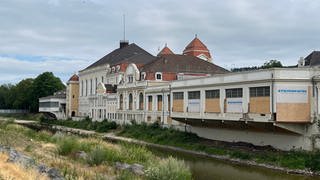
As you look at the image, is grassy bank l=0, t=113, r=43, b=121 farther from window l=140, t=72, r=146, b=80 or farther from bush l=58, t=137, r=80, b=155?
bush l=58, t=137, r=80, b=155

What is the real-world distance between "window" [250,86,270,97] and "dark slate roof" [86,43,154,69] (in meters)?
44.8

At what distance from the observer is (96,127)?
75.8 meters

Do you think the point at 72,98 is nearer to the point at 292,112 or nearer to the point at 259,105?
the point at 259,105

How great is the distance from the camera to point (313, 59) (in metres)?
68.1

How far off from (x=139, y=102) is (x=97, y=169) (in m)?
43.8

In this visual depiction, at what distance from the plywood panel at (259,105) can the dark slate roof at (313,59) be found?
30.3 meters

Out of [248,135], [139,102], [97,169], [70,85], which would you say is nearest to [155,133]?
[139,102]

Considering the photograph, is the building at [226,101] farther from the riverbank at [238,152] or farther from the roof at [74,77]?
the roof at [74,77]

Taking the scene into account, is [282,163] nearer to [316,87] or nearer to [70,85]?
[316,87]

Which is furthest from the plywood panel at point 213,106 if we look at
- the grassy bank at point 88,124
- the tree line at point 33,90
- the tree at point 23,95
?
the tree at point 23,95

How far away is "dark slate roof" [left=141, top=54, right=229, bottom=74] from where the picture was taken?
228ft

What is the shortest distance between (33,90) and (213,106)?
89.5 metres

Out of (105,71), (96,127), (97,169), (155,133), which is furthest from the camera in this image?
(105,71)

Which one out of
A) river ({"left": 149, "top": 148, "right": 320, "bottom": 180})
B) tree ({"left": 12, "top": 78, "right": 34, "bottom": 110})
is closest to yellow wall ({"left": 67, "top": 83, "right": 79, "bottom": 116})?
tree ({"left": 12, "top": 78, "right": 34, "bottom": 110})
